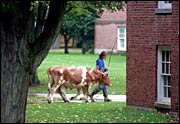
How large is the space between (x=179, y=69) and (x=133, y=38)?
323 centimetres

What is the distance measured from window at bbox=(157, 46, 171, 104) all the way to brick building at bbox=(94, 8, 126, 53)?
134 ft

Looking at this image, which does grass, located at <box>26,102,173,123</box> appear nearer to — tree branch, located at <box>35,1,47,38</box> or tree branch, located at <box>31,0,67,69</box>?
Result: tree branch, located at <box>31,0,67,69</box>

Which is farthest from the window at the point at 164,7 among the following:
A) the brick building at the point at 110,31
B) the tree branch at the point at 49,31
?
the brick building at the point at 110,31

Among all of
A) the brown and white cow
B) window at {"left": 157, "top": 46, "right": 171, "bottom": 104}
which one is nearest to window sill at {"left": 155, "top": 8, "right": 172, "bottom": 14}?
window at {"left": 157, "top": 46, "right": 171, "bottom": 104}

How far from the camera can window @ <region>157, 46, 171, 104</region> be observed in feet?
61.3

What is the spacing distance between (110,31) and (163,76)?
43.0 m

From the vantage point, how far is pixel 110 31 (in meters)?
61.7

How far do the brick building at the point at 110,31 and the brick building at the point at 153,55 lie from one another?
39884 mm

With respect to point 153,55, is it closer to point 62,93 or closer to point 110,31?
point 62,93

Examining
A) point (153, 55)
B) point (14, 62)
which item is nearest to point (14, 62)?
point (14, 62)

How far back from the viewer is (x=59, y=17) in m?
13.5

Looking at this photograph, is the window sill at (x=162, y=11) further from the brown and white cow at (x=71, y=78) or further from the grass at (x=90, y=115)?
the brown and white cow at (x=71, y=78)

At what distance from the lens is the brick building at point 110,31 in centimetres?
6062

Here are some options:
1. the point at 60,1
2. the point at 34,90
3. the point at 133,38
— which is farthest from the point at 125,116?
the point at 34,90
